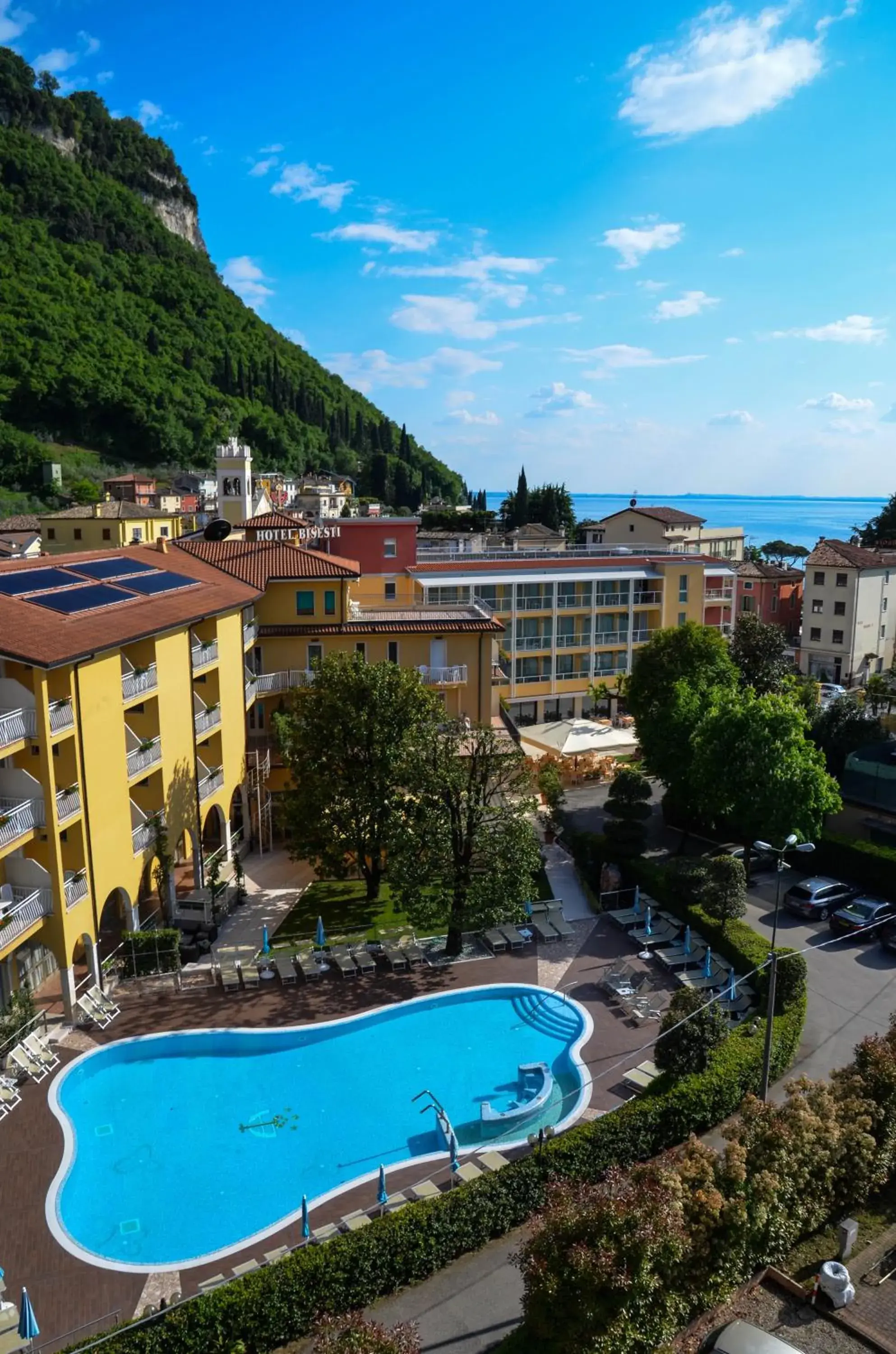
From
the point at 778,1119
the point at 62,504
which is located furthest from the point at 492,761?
the point at 62,504

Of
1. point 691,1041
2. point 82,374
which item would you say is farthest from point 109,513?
point 82,374

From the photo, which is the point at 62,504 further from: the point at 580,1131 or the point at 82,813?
the point at 580,1131

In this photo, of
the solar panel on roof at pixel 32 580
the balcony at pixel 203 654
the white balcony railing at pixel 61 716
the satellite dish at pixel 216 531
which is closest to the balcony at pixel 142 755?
the white balcony railing at pixel 61 716

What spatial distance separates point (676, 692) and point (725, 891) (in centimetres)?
1057

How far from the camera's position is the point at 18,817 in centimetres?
2130

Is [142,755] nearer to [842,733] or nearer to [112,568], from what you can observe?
[112,568]

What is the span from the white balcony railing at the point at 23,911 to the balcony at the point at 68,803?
6.04 feet

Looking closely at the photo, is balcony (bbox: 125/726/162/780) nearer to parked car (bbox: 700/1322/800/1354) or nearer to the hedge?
the hedge

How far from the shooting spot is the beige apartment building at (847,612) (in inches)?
2667

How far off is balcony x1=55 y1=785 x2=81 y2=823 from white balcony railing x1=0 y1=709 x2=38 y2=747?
181cm

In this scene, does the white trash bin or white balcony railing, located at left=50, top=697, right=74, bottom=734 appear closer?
the white trash bin

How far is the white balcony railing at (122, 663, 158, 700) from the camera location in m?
25.8

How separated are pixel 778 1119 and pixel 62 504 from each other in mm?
136633

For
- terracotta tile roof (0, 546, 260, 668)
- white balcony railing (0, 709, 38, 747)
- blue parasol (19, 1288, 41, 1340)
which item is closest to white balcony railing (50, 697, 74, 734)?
white balcony railing (0, 709, 38, 747)
